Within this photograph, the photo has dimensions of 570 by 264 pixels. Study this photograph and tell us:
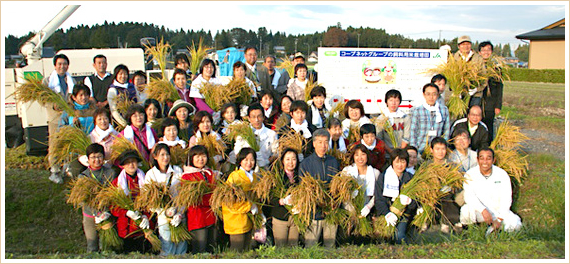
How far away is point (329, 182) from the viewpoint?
4.12 meters

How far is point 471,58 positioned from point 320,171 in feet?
11.2

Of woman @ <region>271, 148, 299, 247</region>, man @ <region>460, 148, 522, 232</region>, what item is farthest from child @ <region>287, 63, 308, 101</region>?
man @ <region>460, 148, 522, 232</region>

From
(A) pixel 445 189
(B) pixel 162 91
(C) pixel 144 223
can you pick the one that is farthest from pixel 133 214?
(A) pixel 445 189

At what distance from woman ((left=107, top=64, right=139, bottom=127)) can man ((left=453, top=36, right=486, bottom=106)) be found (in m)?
4.60

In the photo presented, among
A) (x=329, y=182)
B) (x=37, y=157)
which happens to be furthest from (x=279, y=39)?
(x=329, y=182)

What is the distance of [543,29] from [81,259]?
34702mm

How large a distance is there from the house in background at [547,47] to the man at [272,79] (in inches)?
1084

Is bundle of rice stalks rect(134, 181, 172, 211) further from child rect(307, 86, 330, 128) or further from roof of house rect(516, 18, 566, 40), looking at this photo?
roof of house rect(516, 18, 566, 40)

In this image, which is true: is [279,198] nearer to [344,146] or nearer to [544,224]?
[344,146]

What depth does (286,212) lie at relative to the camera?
13.4ft

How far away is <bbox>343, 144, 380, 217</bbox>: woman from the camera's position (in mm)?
4203

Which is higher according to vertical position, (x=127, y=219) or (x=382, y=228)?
(x=127, y=219)

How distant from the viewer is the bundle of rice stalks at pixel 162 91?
17.1 feet

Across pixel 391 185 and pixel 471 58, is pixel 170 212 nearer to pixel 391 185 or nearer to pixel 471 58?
pixel 391 185
